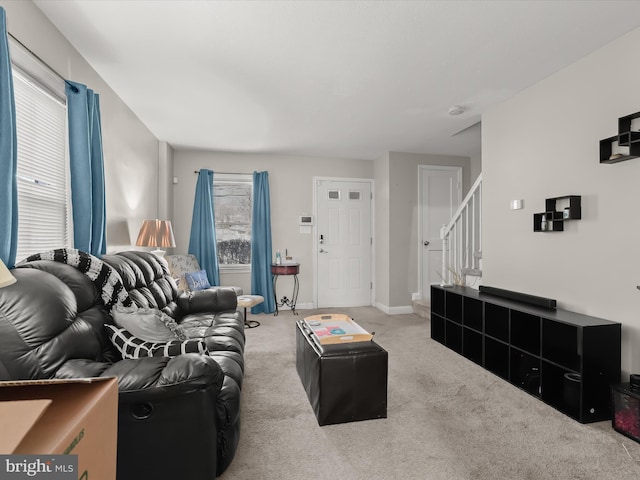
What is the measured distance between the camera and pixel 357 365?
2.13 metres

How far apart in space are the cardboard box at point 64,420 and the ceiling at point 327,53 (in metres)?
2.06

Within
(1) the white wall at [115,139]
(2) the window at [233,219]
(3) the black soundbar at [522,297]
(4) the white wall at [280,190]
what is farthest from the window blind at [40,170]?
(3) the black soundbar at [522,297]

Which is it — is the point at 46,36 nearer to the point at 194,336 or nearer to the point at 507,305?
the point at 194,336

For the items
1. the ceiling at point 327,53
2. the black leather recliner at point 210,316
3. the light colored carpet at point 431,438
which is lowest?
the light colored carpet at point 431,438

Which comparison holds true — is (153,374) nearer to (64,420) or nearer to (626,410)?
(64,420)

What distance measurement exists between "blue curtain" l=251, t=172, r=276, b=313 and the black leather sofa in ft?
11.9

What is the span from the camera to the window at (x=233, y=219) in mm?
5422

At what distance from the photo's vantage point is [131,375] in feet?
4.48

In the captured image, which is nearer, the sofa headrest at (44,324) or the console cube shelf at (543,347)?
the sofa headrest at (44,324)

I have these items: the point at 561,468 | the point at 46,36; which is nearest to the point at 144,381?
the point at 561,468

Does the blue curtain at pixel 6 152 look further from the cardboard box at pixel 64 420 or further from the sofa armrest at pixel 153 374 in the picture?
the cardboard box at pixel 64 420

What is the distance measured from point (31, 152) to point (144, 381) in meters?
1.75

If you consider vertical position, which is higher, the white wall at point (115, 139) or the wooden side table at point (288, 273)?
the white wall at point (115, 139)

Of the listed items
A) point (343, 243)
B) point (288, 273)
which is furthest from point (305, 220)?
point (288, 273)
